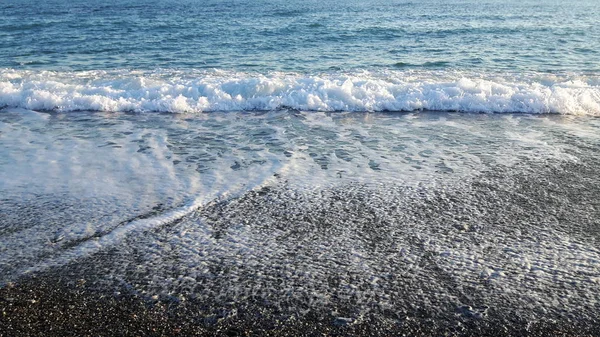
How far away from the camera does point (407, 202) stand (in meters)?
5.01

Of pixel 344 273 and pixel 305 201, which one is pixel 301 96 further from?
pixel 344 273

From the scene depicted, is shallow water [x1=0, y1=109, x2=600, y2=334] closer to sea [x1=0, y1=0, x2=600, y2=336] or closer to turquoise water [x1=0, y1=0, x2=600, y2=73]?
sea [x1=0, y1=0, x2=600, y2=336]

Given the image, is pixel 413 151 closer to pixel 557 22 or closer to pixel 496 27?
pixel 496 27

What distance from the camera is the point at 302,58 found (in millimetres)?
14883

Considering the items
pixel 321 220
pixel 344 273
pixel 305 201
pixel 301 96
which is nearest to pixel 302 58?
pixel 301 96

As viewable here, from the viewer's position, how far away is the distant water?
919 cm

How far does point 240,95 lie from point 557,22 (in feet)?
58.6

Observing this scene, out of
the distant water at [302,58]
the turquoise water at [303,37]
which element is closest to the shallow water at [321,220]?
the distant water at [302,58]

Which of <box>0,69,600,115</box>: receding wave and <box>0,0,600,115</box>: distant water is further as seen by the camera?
<box>0,0,600,115</box>: distant water

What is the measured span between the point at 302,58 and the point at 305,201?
10341 millimetres

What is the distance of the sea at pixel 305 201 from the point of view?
3.41 metres

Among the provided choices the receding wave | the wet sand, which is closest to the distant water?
the receding wave

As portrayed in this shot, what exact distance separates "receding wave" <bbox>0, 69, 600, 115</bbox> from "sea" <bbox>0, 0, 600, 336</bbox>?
4cm

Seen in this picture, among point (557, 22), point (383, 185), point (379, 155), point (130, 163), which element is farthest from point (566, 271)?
point (557, 22)
